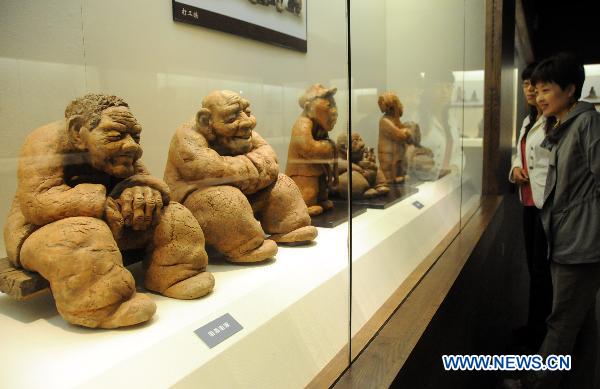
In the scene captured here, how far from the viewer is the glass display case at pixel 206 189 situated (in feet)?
3.81

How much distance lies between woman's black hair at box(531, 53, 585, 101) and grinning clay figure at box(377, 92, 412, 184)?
95 cm

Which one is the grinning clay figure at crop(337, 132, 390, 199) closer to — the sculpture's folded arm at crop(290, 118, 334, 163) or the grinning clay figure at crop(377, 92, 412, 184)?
the grinning clay figure at crop(377, 92, 412, 184)

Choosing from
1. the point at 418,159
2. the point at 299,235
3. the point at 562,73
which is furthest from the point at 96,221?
the point at 418,159

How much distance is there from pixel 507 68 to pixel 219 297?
3.44 meters

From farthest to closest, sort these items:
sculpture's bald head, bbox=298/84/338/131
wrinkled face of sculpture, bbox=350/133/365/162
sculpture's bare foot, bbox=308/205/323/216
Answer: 1. wrinkled face of sculpture, bbox=350/133/365/162
2. sculpture's bare foot, bbox=308/205/323/216
3. sculpture's bald head, bbox=298/84/338/131

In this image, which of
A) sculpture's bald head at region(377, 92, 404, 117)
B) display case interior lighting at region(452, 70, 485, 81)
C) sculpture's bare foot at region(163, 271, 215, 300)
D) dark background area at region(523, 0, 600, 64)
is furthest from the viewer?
dark background area at region(523, 0, 600, 64)

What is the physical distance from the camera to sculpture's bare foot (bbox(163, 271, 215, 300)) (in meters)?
1.46

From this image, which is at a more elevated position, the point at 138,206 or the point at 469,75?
the point at 469,75

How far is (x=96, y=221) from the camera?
129cm

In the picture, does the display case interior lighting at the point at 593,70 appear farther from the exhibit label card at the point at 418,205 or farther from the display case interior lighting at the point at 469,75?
the exhibit label card at the point at 418,205

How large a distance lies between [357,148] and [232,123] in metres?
1.11

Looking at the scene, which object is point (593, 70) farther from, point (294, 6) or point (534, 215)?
point (294, 6)

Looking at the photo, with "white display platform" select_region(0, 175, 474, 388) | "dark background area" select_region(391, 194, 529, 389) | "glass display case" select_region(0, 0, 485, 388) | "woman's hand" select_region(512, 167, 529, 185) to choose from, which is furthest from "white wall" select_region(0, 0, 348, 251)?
"woman's hand" select_region(512, 167, 529, 185)

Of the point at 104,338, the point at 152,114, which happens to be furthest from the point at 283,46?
the point at 104,338
